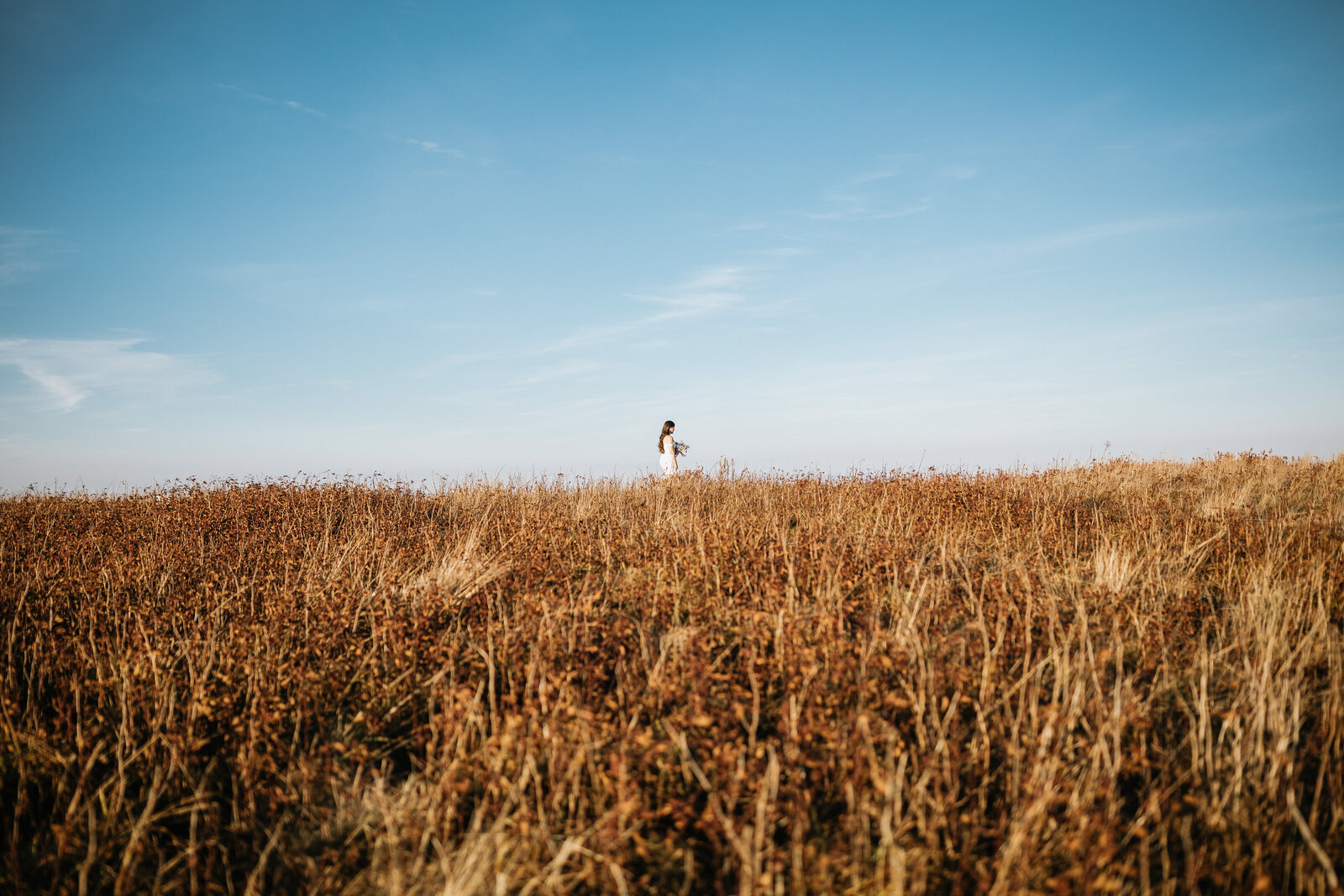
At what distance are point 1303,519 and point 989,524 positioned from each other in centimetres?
390

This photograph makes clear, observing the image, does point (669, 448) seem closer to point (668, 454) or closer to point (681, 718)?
point (668, 454)

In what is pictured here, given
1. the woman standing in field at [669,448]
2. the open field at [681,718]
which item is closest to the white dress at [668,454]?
the woman standing in field at [669,448]

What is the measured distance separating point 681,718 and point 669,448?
10881 millimetres

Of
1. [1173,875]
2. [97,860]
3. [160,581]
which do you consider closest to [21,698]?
[160,581]

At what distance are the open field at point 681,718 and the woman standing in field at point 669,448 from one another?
7.44 meters

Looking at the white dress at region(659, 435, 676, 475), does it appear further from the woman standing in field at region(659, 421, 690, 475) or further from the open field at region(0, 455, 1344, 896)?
the open field at region(0, 455, 1344, 896)

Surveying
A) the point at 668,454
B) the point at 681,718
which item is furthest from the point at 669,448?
the point at 681,718

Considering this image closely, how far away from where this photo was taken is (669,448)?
44.0 feet

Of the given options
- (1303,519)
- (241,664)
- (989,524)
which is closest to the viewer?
(241,664)

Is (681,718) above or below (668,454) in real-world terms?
below

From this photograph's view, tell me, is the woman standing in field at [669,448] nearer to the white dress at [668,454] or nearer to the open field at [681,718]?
the white dress at [668,454]

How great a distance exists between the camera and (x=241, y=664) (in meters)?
3.41

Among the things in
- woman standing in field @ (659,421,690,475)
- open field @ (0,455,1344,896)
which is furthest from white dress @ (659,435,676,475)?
open field @ (0,455,1344,896)

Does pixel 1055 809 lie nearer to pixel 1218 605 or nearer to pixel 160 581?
pixel 1218 605
